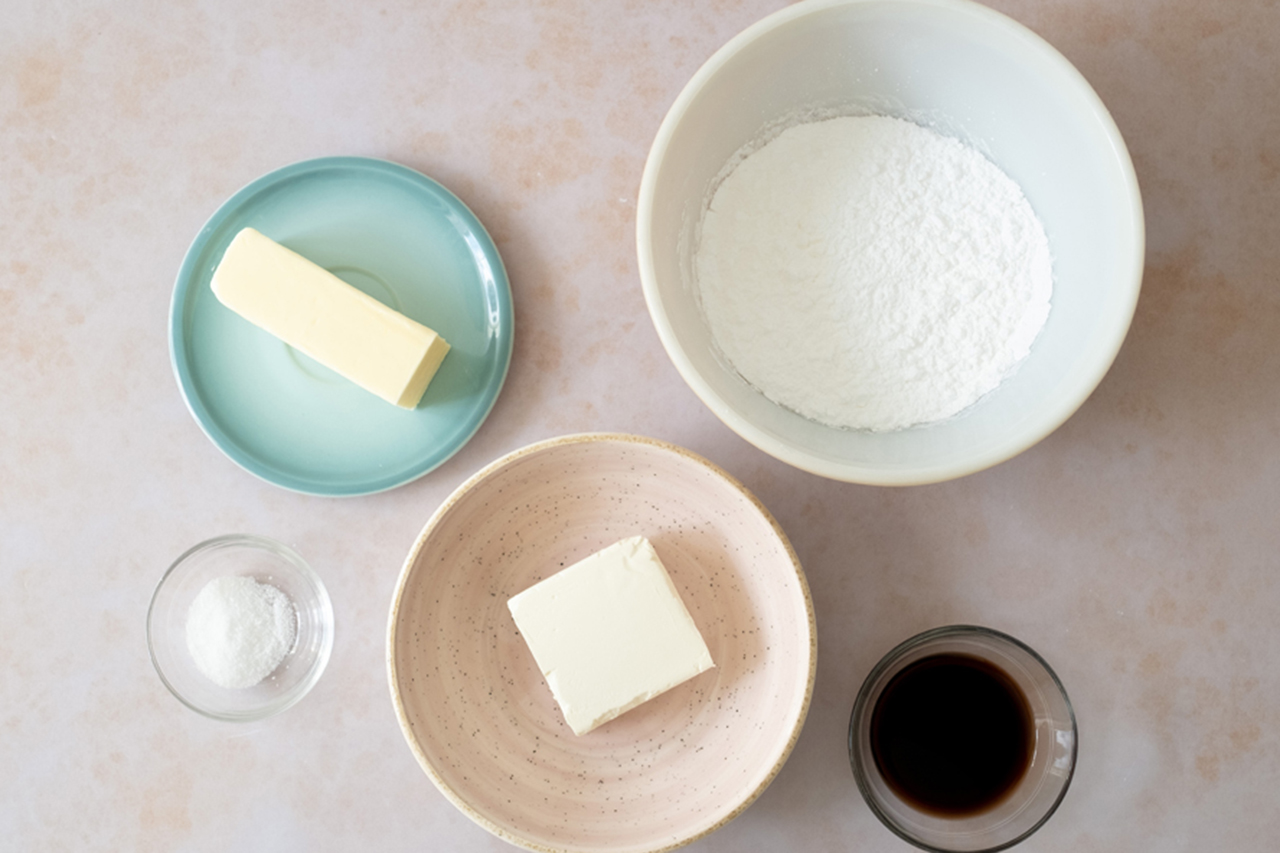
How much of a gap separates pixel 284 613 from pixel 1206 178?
52.9 inches

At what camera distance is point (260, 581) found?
1151mm

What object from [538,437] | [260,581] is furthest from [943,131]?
[260,581]

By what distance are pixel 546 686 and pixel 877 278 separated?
2.11ft

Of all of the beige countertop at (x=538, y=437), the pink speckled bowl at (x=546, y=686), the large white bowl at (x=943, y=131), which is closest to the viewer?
the large white bowl at (x=943, y=131)

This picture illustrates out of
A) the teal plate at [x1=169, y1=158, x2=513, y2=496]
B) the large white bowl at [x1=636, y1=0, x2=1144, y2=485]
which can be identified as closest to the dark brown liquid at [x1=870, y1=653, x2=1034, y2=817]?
the large white bowl at [x1=636, y1=0, x2=1144, y2=485]

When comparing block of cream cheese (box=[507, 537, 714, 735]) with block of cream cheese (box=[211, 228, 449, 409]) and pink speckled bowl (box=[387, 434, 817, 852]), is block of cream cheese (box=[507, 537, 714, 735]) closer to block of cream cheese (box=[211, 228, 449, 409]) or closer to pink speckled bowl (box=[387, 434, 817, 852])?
pink speckled bowl (box=[387, 434, 817, 852])

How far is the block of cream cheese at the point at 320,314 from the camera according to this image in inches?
40.1

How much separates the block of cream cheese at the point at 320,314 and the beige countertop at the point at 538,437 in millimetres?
157

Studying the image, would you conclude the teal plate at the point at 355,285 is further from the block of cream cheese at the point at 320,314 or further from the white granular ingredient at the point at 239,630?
the white granular ingredient at the point at 239,630

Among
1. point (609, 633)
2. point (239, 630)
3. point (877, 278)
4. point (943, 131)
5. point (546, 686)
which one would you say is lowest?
point (239, 630)

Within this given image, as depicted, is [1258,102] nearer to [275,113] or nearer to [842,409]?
[842,409]

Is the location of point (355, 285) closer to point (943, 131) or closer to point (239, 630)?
point (239, 630)

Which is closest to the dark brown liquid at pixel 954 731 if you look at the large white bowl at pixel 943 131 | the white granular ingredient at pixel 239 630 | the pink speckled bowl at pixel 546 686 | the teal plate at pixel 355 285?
the pink speckled bowl at pixel 546 686

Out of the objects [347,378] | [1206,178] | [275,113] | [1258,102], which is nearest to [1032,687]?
[1206,178]
